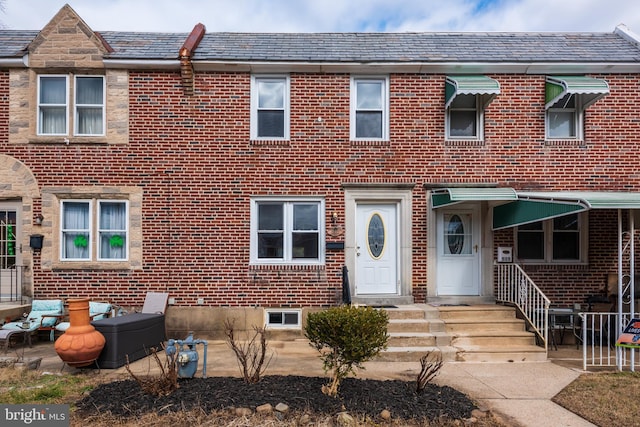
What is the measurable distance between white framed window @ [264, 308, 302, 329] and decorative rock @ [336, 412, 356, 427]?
4.34m

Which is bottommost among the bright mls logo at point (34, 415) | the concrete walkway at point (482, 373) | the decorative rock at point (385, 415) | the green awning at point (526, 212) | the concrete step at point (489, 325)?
the concrete walkway at point (482, 373)

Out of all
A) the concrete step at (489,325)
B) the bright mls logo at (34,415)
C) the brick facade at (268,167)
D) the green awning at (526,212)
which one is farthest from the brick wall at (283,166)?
the bright mls logo at (34,415)

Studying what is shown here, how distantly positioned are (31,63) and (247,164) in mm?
5136

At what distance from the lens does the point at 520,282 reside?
347 inches

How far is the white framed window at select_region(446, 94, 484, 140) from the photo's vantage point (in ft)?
31.0

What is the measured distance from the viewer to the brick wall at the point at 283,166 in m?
9.11

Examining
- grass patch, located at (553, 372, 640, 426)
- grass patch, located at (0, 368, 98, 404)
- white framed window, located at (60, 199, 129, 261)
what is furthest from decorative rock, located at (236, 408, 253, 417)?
white framed window, located at (60, 199, 129, 261)

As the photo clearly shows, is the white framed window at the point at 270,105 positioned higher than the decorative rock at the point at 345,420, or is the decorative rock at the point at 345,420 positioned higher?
the white framed window at the point at 270,105

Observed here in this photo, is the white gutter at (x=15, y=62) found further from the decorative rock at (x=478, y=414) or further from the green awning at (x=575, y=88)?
→ the green awning at (x=575, y=88)

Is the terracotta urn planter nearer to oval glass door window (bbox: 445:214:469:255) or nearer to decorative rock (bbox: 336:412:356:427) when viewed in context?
decorative rock (bbox: 336:412:356:427)

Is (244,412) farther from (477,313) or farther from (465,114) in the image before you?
(465,114)

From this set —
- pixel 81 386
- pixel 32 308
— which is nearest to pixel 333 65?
pixel 81 386

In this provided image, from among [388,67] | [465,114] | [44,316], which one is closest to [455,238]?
[465,114]

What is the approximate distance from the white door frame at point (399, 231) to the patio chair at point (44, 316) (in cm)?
611
